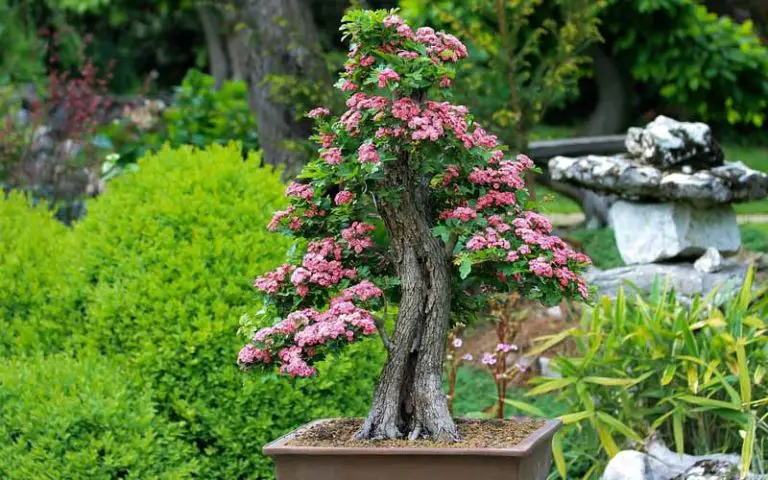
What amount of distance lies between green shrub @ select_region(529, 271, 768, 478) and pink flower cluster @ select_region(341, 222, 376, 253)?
1.96 metres

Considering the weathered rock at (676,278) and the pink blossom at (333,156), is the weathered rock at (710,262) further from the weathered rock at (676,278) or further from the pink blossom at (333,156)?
the pink blossom at (333,156)

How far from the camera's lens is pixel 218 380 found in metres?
3.95

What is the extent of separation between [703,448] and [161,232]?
246cm

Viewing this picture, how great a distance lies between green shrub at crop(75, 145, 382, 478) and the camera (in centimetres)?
395

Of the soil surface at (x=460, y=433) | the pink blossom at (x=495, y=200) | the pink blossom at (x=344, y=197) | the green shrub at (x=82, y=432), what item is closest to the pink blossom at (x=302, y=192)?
the pink blossom at (x=344, y=197)

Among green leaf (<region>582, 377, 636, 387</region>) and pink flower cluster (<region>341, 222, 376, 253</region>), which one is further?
green leaf (<region>582, 377, 636, 387</region>)

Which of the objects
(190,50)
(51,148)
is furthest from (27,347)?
(190,50)

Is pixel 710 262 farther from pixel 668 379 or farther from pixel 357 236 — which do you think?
pixel 357 236

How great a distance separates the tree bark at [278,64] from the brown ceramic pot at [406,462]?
4313 mm

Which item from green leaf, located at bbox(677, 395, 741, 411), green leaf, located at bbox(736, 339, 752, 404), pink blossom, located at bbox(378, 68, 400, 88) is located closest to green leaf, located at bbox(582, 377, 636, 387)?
green leaf, located at bbox(677, 395, 741, 411)

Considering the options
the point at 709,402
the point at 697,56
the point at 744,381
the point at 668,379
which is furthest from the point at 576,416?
the point at 697,56

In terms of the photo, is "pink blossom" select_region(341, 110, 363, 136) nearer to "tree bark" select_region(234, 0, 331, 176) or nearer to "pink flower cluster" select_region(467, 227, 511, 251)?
"pink flower cluster" select_region(467, 227, 511, 251)

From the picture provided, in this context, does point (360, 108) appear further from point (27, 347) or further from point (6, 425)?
point (27, 347)

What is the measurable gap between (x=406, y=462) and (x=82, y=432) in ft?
5.09
